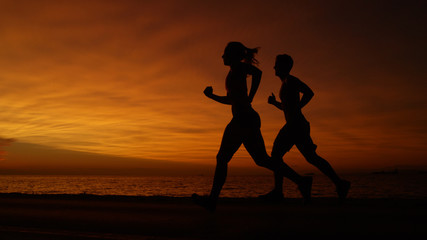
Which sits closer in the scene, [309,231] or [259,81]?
[309,231]

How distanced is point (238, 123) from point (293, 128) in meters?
1.38

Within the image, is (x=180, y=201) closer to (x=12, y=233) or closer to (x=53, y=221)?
(x=53, y=221)

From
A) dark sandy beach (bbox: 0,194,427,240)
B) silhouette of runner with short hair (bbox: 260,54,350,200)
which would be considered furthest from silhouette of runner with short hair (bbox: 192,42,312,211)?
silhouette of runner with short hair (bbox: 260,54,350,200)

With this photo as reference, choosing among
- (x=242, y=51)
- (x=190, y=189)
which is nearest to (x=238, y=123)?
(x=242, y=51)

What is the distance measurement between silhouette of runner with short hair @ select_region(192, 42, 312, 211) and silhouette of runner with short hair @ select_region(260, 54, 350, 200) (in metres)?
0.80

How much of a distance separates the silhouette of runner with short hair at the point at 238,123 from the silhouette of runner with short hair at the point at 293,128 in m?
0.80

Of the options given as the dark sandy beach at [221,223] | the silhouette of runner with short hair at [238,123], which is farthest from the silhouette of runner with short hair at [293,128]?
the silhouette of runner with short hair at [238,123]

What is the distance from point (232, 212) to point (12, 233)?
2.62 meters

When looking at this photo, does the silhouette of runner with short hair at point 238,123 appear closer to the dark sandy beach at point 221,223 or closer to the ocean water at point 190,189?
the dark sandy beach at point 221,223

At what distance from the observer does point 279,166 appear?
481 cm

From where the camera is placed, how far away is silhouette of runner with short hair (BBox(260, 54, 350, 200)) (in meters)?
5.36

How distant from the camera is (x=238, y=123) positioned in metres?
4.45

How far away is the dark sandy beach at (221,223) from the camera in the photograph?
3.05m

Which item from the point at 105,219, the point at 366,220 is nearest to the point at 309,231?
the point at 366,220
